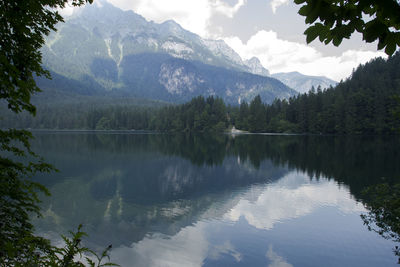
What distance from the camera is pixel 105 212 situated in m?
25.3

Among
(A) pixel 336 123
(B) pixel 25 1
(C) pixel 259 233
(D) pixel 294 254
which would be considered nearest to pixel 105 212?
(C) pixel 259 233

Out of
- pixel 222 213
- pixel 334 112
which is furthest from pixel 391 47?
pixel 334 112

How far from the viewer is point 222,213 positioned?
2558cm

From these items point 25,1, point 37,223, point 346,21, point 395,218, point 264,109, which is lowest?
point 37,223

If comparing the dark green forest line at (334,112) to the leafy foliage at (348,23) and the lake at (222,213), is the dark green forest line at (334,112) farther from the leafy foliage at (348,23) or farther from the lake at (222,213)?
the leafy foliage at (348,23)

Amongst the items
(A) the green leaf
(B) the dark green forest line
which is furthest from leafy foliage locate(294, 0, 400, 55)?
(B) the dark green forest line

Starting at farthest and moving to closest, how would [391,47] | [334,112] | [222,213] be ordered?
[334,112] → [222,213] → [391,47]

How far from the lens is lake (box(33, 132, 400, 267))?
57.0ft

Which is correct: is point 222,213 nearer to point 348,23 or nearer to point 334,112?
point 348,23

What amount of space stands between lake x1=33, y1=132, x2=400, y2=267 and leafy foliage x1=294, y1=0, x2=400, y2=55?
632 inches

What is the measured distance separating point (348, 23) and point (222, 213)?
24331mm

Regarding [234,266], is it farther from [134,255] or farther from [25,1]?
[25,1]

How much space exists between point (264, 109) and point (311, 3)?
188 metres

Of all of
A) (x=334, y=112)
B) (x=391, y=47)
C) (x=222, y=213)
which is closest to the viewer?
(x=391, y=47)
